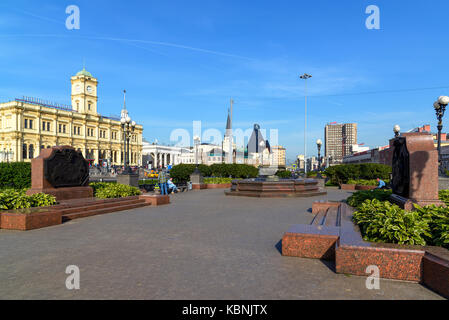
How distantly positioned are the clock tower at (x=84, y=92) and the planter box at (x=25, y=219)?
98.6 metres

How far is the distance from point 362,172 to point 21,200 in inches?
974

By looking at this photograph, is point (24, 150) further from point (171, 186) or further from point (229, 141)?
point (171, 186)

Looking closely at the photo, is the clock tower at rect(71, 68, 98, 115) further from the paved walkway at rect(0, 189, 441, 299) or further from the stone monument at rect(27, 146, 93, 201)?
the paved walkway at rect(0, 189, 441, 299)

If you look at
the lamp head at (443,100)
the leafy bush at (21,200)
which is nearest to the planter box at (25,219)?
the leafy bush at (21,200)

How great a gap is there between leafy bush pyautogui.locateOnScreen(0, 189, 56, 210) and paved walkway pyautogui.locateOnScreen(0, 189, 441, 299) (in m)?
Result: 1.45

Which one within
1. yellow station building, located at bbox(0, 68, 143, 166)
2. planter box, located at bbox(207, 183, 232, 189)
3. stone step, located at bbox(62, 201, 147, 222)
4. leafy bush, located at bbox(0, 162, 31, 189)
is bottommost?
planter box, located at bbox(207, 183, 232, 189)

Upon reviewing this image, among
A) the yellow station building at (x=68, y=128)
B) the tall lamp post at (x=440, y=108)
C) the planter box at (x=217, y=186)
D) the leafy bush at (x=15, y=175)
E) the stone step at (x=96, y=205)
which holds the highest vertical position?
the yellow station building at (x=68, y=128)

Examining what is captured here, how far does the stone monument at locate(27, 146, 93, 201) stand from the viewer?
10.8 meters

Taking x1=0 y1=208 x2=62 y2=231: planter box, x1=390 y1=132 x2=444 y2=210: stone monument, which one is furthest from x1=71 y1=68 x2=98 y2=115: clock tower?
x1=390 y1=132 x2=444 y2=210: stone monument

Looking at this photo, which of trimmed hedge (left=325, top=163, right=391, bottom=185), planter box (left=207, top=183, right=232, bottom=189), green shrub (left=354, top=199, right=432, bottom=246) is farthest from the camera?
trimmed hedge (left=325, top=163, right=391, bottom=185)

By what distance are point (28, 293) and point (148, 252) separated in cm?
216

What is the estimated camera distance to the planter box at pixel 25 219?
25.1 ft

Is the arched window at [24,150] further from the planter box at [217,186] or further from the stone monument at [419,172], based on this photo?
the stone monument at [419,172]
